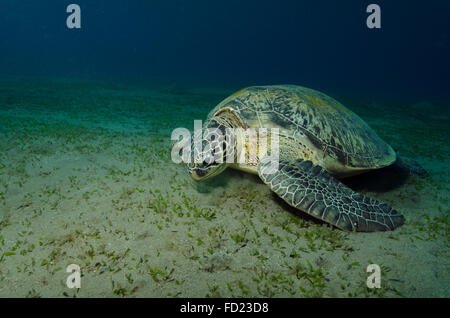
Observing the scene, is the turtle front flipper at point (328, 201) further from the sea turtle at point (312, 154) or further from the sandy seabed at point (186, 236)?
the sandy seabed at point (186, 236)

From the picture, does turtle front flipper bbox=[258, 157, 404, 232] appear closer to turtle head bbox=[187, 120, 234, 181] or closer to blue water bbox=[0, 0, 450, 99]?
turtle head bbox=[187, 120, 234, 181]

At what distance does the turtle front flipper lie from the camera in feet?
9.08

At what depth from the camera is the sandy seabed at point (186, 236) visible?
2090 mm

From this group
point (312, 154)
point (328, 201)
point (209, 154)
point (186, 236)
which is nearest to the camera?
point (186, 236)

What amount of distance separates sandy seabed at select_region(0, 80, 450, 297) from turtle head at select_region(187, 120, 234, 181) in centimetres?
41

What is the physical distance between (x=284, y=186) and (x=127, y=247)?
6.49 ft

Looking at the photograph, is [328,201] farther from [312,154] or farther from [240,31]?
[240,31]

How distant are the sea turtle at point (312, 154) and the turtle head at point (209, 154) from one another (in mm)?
14

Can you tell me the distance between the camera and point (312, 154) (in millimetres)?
3695

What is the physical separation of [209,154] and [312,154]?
1641 mm

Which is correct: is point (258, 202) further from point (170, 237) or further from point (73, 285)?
point (73, 285)

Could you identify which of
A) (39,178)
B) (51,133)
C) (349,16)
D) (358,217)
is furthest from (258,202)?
(349,16)

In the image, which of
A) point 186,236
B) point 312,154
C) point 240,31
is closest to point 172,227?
point 186,236
